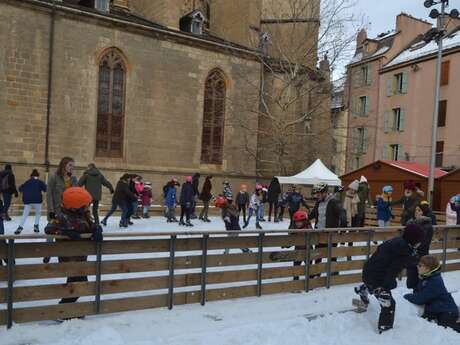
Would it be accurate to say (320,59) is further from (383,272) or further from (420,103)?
(383,272)

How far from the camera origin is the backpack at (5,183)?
12370 mm

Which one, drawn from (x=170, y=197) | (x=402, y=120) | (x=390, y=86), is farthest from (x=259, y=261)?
(x=390, y=86)

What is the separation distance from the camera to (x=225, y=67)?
2559cm

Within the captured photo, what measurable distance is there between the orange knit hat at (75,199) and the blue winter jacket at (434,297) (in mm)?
4522

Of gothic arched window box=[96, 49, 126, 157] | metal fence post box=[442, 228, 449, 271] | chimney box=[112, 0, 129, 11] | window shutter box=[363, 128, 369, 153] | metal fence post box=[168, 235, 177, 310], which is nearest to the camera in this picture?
metal fence post box=[168, 235, 177, 310]

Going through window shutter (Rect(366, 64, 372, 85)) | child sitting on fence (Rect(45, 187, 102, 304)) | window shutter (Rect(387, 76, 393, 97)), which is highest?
window shutter (Rect(366, 64, 372, 85))

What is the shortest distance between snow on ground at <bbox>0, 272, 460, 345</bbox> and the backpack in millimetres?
8470

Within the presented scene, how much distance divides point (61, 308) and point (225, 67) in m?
21.9

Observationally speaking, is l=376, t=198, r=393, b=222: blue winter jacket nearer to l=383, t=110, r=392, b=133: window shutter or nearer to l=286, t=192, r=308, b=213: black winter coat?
l=286, t=192, r=308, b=213: black winter coat

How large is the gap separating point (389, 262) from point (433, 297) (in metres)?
1.13

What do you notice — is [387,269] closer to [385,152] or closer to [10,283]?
[10,283]

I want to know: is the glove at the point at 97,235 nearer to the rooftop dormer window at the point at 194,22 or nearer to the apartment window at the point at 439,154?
the rooftop dormer window at the point at 194,22

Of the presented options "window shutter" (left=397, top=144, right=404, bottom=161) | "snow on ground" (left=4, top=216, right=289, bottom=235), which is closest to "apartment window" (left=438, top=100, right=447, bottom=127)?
"window shutter" (left=397, top=144, right=404, bottom=161)

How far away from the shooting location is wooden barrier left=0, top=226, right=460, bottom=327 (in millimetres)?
4824
